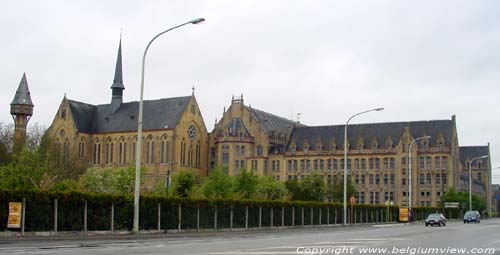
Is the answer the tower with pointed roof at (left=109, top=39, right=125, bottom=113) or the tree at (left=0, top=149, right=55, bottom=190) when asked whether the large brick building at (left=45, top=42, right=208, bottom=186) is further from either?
the tree at (left=0, top=149, right=55, bottom=190)

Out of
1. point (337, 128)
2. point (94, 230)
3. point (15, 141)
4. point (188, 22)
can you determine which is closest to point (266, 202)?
point (94, 230)

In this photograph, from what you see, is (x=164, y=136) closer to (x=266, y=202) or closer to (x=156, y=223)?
(x=266, y=202)

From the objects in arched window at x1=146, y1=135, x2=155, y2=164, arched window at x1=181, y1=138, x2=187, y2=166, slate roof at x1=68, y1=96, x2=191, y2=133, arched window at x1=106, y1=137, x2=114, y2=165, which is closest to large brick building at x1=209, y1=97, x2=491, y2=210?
arched window at x1=181, y1=138, x2=187, y2=166

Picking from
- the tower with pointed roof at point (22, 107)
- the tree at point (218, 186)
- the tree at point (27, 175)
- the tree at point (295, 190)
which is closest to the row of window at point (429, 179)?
the tree at point (295, 190)

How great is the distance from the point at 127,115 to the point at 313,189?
4639 cm

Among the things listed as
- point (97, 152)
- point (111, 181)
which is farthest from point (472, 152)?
point (111, 181)

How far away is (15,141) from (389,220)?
167 feet

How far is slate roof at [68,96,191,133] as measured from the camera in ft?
412

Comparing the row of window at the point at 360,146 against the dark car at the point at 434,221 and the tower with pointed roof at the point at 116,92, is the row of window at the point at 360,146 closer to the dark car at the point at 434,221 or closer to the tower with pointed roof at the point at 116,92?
the tower with pointed roof at the point at 116,92

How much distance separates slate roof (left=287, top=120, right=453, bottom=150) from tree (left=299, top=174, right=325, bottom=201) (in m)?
24.9

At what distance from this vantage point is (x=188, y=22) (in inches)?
1273

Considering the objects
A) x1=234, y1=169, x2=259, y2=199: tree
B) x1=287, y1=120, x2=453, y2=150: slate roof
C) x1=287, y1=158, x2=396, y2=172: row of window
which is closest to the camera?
x1=234, y1=169, x2=259, y2=199: tree

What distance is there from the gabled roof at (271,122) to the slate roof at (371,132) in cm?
251

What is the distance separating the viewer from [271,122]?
137 metres
